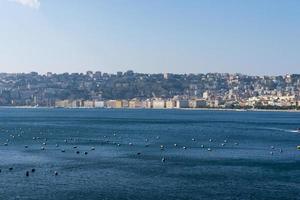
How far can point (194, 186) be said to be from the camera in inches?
1799

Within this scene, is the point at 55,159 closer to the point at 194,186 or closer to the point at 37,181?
the point at 37,181

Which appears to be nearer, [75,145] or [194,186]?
[194,186]

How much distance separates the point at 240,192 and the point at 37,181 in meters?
16.2

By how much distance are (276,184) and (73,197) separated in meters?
16.5

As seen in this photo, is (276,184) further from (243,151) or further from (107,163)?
(243,151)

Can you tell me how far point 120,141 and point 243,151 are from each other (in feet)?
65.4

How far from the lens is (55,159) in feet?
200

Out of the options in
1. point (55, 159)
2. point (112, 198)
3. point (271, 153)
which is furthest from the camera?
point (271, 153)

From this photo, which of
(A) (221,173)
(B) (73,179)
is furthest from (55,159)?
(A) (221,173)

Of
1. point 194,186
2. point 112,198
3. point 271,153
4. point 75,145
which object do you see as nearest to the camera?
point 112,198

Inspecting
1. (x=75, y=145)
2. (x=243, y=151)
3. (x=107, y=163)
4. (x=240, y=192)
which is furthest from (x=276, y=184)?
(x=75, y=145)

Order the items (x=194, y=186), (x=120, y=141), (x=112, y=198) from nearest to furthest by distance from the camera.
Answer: (x=112, y=198) < (x=194, y=186) < (x=120, y=141)

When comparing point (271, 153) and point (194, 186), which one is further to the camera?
point (271, 153)

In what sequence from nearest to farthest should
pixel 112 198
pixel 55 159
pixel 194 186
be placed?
1. pixel 112 198
2. pixel 194 186
3. pixel 55 159
